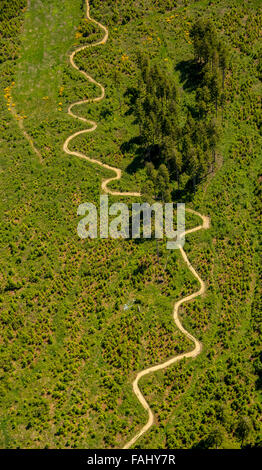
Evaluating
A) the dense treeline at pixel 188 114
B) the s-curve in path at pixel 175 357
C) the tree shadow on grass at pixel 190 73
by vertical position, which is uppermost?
the tree shadow on grass at pixel 190 73

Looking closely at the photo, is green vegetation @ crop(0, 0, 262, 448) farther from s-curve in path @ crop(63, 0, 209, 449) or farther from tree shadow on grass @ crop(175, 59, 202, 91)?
s-curve in path @ crop(63, 0, 209, 449)

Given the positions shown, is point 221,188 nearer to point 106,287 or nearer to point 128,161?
point 128,161

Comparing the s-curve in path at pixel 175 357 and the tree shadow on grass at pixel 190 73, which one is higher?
the tree shadow on grass at pixel 190 73

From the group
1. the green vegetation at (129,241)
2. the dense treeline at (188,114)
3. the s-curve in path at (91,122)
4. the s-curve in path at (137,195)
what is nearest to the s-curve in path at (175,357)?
the s-curve in path at (137,195)

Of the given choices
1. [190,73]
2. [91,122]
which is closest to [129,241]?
[91,122]

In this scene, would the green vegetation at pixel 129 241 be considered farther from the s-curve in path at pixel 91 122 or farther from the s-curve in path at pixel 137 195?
the s-curve in path at pixel 91 122

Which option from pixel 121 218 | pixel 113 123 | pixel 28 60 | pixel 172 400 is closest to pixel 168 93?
pixel 113 123

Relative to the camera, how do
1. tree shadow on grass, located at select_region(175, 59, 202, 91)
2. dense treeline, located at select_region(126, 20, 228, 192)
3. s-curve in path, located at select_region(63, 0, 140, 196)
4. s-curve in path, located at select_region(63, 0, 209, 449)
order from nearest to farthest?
s-curve in path, located at select_region(63, 0, 209, 449) < dense treeline, located at select_region(126, 20, 228, 192) < s-curve in path, located at select_region(63, 0, 140, 196) < tree shadow on grass, located at select_region(175, 59, 202, 91)

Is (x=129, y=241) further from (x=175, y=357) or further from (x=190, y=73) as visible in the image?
(x=190, y=73)

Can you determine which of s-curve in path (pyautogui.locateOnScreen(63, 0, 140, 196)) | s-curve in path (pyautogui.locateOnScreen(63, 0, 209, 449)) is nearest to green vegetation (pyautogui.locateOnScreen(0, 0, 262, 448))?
s-curve in path (pyautogui.locateOnScreen(63, 0, 209, 449))
